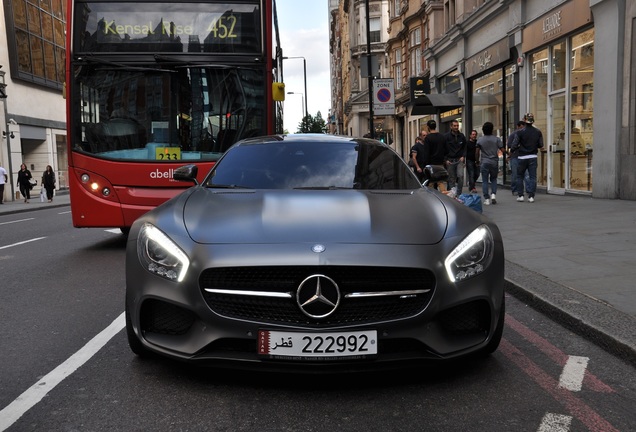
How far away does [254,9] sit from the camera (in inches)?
344

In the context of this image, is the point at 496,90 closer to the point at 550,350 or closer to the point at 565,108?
the point at 565,108

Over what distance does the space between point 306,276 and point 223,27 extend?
639 centimetres

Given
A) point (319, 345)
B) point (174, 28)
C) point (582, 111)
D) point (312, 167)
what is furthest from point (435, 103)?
point (319, 345)

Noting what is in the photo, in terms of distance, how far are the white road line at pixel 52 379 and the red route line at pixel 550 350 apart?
2857 mm

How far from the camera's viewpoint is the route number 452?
8751mm

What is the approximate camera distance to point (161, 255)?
3424 mm

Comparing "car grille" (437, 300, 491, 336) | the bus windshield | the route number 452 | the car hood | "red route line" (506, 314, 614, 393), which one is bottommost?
"red route line" (506, 314, 614, 393)

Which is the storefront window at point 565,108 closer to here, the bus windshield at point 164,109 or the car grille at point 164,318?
the bus windshield at point 164,109

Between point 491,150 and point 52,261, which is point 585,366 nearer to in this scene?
point 52,261

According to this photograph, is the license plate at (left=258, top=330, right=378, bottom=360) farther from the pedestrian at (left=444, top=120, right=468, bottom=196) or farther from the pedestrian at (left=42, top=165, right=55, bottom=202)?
→ the pedestrian at (left=42, top=165, right=55, bottom=202)

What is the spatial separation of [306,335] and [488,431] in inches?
37.0

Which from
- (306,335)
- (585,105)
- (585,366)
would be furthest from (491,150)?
(306,335)

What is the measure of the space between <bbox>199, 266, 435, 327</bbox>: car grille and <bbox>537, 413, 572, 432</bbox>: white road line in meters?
0.76

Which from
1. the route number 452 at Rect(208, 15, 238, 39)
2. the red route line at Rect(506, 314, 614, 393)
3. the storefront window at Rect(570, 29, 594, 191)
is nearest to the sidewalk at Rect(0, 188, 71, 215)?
the route number 452 at Rect(208, 15, 238, 39)
